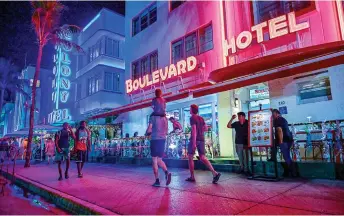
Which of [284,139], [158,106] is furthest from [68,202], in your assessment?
[284,139]

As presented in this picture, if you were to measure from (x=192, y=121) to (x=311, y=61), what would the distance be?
142 inches

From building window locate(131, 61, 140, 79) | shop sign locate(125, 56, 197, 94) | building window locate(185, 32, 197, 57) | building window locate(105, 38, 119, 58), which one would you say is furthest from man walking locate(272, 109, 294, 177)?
building window locate(105, 38, 119, 58)

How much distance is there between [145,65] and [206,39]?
5.27 m

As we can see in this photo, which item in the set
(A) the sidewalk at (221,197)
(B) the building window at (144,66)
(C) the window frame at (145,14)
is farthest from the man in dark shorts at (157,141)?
(C) the window frame at (145,14)

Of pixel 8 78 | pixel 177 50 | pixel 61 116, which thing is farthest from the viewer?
pixel 8 78

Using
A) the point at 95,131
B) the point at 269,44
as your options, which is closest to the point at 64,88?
the point at 95,131

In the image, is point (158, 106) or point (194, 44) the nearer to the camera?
point (158, 106)

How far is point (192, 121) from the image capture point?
6.02 m

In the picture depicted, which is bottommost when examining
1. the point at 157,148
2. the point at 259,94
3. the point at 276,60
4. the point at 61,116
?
the point at 157,148

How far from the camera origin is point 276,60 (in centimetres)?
748

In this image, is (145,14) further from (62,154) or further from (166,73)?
(62,154)

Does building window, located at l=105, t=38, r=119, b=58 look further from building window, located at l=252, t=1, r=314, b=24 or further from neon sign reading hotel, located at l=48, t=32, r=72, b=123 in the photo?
building window, located at l=252, t=1, r=314, b=24

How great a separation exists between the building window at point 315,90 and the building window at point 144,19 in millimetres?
10723

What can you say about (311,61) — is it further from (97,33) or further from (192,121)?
(97,33)
